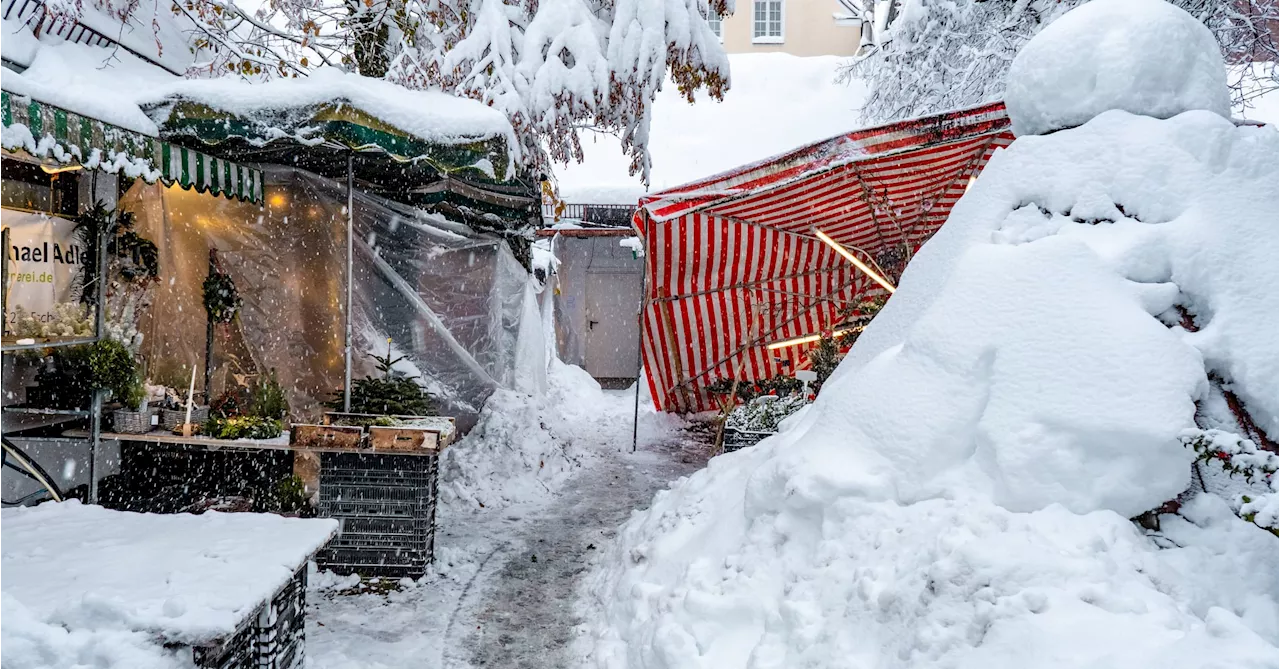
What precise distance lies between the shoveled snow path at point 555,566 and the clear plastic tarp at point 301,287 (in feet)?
7.08

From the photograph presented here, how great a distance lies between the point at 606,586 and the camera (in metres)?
5.47

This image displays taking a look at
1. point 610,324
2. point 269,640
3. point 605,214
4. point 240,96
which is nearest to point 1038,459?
point 269,640

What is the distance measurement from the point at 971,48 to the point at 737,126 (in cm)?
979

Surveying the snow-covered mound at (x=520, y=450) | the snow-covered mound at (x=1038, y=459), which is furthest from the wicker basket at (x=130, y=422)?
the snow-covered mound at (x=1038, y=459)

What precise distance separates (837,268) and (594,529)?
215 inches

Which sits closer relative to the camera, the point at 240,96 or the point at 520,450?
the point at 240,96

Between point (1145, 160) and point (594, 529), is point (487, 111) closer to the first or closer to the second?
point (594, 529)

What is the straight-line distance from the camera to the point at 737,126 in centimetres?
2298

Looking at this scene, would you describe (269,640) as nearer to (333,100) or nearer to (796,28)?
(333,100)

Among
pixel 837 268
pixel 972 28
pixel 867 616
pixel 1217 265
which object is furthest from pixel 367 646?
pixel 972 28

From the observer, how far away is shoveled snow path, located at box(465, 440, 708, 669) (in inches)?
185

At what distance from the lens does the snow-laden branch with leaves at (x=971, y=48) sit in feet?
35.4

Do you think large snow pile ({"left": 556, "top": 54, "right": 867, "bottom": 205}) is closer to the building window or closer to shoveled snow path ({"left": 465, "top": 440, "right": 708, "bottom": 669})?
the building window

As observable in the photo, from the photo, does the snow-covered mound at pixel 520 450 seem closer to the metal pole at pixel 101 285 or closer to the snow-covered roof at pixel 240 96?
the metal pole at pixel 101 285
